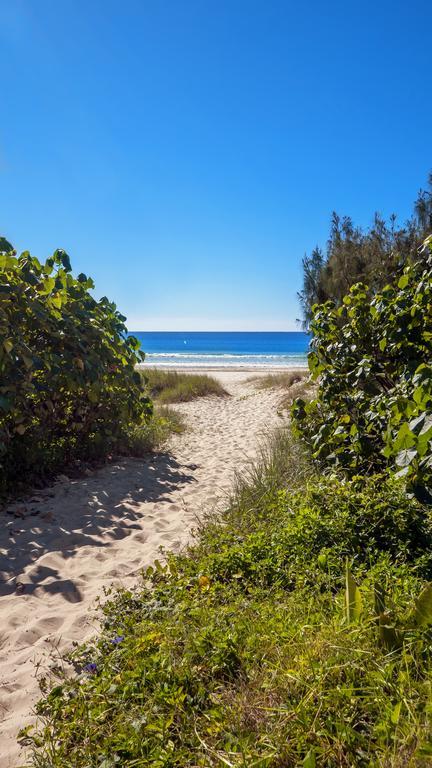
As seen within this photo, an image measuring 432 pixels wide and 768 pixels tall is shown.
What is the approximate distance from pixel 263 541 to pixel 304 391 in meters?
11.7

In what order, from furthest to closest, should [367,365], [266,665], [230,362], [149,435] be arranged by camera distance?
[230,362] → [149,435] → [367,365] → [266,665]

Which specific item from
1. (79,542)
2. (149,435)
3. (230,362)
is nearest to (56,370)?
(79,542)

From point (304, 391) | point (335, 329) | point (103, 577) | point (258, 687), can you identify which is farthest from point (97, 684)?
point (304, 391)

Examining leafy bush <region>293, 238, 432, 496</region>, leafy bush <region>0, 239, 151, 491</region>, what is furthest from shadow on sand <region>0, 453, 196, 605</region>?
leafy bush <region>293, 238, 432, 496</region>

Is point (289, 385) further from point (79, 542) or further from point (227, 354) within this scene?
point (227, 354)

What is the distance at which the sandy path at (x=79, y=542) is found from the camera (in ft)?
8.30

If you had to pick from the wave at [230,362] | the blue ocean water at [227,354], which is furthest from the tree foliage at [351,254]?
the wave at [230,362]

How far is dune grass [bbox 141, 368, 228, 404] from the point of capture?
15047mm

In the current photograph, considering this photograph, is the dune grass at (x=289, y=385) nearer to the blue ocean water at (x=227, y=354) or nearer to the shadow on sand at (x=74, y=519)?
the blue ocean water at (x=227, y=354)

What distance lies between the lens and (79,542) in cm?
412

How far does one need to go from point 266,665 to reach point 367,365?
8.55 ft

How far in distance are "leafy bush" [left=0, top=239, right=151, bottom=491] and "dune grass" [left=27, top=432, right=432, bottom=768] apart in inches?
99.1

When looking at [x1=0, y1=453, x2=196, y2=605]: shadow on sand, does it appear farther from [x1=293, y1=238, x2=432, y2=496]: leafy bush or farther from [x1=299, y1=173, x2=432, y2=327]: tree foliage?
[x1=299, y1=173, x2=432, y2=327]: tree foliage

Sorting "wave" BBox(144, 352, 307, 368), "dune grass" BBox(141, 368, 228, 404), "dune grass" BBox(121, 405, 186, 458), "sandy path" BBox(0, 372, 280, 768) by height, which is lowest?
"sandy path" BBox(0, 372, 280, 768)
